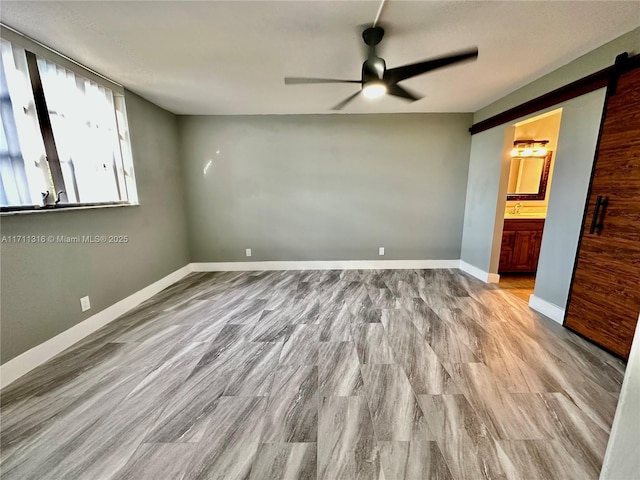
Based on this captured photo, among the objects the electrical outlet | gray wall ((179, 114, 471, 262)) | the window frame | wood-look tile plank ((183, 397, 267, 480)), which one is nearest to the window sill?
the window frame

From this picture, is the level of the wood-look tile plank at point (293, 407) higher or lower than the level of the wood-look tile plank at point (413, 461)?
lower

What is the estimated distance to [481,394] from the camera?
1.65m

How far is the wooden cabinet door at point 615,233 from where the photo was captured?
6.34 feet

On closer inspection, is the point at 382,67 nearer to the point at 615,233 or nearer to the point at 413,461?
the point at 615,233

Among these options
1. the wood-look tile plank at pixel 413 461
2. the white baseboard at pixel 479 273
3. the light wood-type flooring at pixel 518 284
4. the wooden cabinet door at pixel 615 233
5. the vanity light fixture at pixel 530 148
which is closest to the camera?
the wood-look tile plank at pixel 413 461

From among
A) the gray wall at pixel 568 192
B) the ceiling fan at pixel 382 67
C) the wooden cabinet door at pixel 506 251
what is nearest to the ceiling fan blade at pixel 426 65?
the ceiling fan at pixel 382 67

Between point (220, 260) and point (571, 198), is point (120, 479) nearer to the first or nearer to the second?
point (220, 260)

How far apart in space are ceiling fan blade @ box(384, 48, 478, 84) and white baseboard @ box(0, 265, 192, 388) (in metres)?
3.50

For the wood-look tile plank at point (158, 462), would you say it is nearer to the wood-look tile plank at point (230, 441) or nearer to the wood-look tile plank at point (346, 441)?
the wood-look tile plank at point (230, 441)

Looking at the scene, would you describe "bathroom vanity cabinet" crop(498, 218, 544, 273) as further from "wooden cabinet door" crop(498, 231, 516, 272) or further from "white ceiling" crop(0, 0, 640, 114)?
"white ceiling" crop(0, 0, 640, 114)

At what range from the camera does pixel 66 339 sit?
2.19 metres

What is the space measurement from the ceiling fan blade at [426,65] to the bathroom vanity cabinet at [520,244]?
292 cm

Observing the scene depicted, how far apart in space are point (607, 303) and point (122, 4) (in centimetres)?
429

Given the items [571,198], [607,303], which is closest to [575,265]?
[607,303]
